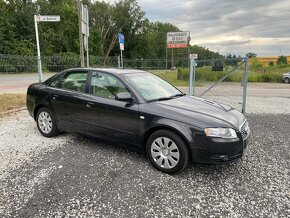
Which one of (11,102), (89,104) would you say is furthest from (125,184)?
(11,102)

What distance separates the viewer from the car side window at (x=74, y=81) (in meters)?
4.63

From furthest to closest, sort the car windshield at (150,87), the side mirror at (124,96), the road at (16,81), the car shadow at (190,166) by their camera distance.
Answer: the road at (16,81) < the car windshield at (150,87) < the side mirror at (124,96) < the car shadow at (190,166)

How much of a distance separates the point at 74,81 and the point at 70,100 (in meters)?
0.41

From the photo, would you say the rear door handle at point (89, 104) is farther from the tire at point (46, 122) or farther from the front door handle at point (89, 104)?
the tire at point (46, 122)

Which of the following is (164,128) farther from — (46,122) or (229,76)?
(229,76)

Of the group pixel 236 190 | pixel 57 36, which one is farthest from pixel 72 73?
pixel 57 36

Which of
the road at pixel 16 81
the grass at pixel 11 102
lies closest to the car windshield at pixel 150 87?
the grass at pixel 11 102

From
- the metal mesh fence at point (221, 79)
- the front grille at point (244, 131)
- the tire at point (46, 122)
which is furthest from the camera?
the metal mesh fence at point (221, 79)

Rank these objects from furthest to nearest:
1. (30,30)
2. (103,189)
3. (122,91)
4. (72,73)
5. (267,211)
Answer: (30,30) → (72,73) → (122,91) → (103,189) → (267,211)

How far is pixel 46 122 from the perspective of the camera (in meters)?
5.14

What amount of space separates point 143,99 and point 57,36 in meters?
41.9

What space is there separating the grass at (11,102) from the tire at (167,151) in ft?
19.0

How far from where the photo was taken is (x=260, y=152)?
4574 mm

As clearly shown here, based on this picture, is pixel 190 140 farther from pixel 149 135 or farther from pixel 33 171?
pixel 33 171
